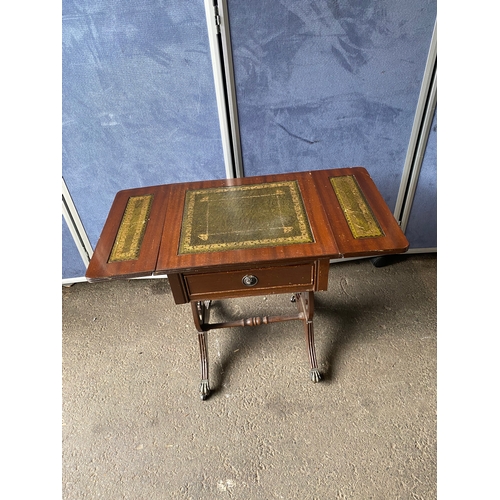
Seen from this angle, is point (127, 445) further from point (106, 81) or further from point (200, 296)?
point (106, 81)

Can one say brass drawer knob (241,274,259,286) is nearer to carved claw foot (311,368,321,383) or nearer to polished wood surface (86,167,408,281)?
polished wood surface (86,167,408,281)

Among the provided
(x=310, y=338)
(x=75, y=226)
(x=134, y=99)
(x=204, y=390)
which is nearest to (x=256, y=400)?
(x=204, y=390)

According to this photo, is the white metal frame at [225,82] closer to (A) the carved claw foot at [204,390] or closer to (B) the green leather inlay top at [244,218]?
(B) the green leather inlay top at [244,218]

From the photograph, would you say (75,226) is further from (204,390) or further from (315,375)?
(315,375)

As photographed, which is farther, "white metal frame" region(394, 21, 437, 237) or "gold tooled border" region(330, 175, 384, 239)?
"white metal frame" region(394, 21, 437, 237)

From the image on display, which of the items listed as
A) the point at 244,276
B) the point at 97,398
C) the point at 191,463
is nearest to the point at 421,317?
the point at 244,276

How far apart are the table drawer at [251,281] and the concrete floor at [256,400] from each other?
593 mm

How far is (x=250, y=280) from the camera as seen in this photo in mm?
1300

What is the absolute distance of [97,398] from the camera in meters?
1.73


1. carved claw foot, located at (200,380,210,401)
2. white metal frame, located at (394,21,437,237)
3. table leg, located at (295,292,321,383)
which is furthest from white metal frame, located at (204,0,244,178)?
carved claw foot, located at (200,380,210,401)

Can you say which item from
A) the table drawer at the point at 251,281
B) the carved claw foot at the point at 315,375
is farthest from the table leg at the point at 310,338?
the table drawer at the point at 251,281

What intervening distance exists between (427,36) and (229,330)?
62.9 inches

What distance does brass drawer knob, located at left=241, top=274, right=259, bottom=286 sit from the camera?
1.29 m

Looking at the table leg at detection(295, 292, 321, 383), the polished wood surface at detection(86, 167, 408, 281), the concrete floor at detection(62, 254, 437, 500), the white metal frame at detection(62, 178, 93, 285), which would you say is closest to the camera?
the polished wood surface at detection(86, 167, 408, 281)
